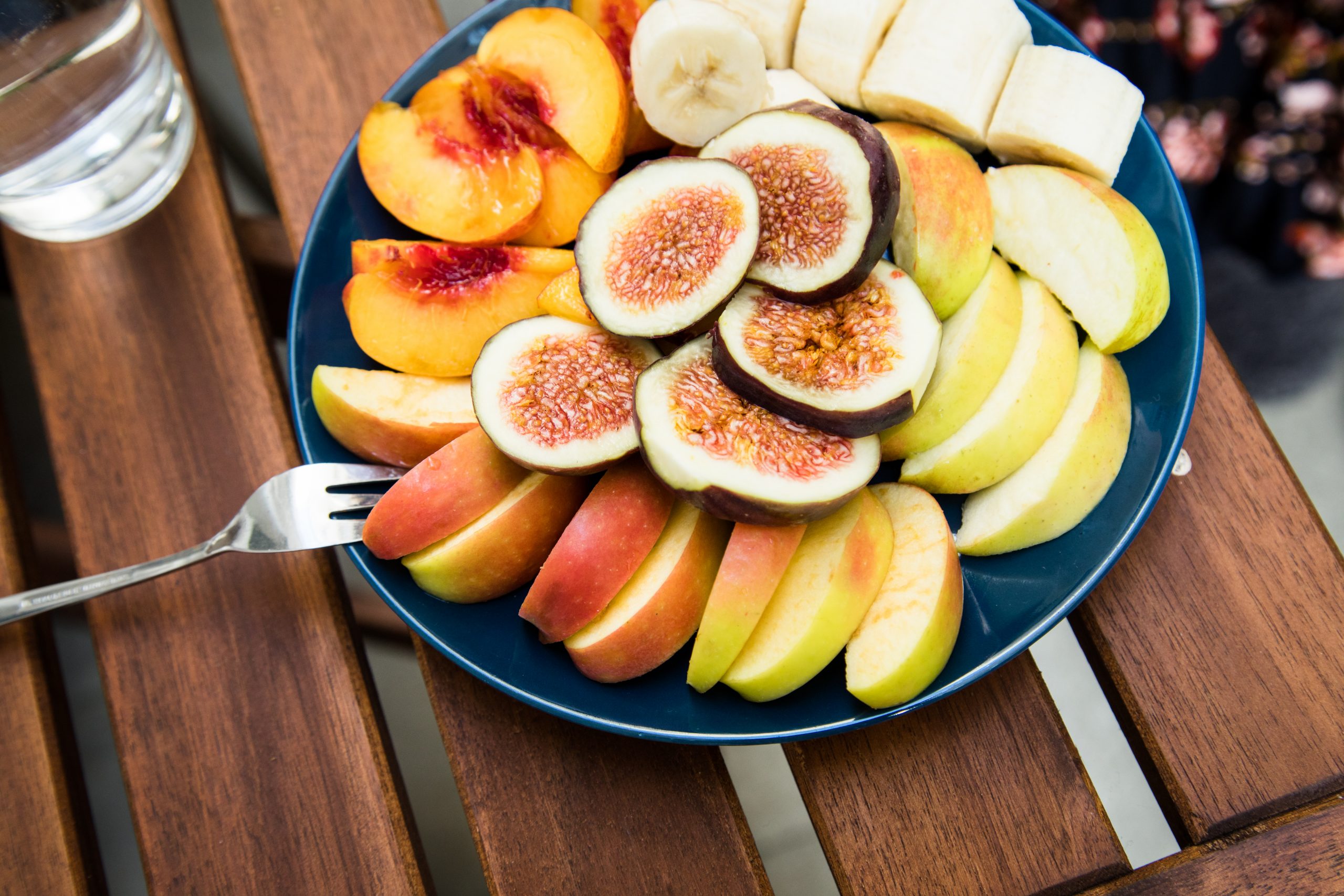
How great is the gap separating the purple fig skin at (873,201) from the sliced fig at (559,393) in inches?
11.0

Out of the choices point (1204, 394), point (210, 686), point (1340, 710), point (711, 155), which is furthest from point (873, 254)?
point (210, 686)

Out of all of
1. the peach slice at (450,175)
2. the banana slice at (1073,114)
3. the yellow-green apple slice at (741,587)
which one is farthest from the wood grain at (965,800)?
the peach slice at (450,175)

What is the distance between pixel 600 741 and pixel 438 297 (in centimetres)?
73

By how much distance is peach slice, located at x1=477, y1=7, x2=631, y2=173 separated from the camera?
4.64ft

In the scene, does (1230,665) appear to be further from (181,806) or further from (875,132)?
(181,806)

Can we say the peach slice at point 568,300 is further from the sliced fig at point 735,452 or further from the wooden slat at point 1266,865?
the wooden slat at point 1266,865

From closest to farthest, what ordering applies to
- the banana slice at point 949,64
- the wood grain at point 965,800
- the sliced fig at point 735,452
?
the sliced fig at point 735,452 < the wood grain at point 965,800 < the banana slice at point 949,64

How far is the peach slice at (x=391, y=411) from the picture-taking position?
1.33 metres

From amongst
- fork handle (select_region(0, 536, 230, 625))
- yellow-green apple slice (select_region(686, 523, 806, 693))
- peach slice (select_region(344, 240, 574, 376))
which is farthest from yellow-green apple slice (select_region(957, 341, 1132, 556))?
fork handle (select_region(0, 536, 230, 625))

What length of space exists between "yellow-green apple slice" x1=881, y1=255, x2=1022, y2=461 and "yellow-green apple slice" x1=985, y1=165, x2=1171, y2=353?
8 cm

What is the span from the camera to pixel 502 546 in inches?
50.0

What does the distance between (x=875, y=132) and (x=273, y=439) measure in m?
1.10

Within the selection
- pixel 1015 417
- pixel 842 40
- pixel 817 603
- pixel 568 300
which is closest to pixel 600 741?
pixel 817 603

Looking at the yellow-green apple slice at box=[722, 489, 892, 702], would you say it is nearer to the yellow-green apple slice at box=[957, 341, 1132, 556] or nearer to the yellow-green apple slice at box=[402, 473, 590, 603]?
the yellow-green apple slice at box=[957, 341, 1132, 556]
